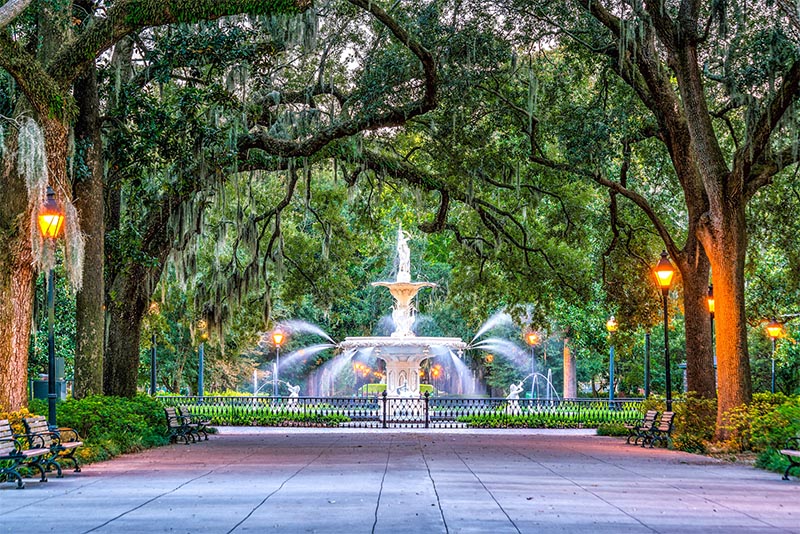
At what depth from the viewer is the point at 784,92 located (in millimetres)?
16094

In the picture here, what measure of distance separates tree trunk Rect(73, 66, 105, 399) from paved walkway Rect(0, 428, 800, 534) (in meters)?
2.15

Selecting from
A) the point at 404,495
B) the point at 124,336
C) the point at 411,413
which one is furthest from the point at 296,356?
the point at 404,495

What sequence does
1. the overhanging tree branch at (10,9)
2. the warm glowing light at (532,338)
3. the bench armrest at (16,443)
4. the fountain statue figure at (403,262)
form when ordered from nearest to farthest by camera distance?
the bench armrest at (16,443), the overhanging tree branch at (10,9), the fountain statue figure at (403,262), the warm glowing light at (532,338)

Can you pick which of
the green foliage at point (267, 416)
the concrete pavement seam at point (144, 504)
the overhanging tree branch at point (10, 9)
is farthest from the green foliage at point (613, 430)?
the overhanging tree branch at point (10, 9)

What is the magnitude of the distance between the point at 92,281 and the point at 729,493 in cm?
1230

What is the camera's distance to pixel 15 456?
11781 mm

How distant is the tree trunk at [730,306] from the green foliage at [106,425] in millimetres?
11092

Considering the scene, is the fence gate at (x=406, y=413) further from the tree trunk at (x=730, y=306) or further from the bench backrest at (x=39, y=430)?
the bench backrest at (x=39, y=430)

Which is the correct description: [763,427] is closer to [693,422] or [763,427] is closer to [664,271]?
[693,422]

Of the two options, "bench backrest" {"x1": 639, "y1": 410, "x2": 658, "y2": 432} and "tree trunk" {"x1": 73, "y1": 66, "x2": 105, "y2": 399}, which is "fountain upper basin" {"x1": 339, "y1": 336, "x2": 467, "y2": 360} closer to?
"bench backrest" {"x1": 639, "y1": 410, "x2": 658, "y2": 432}

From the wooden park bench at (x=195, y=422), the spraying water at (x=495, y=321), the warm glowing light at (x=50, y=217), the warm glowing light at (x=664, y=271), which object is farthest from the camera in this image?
the spraying water at (x=495, y=321)

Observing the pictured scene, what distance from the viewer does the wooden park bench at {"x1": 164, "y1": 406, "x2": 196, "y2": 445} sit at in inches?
834

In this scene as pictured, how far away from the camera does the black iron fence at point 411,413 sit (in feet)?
103

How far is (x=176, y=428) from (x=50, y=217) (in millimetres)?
8453
